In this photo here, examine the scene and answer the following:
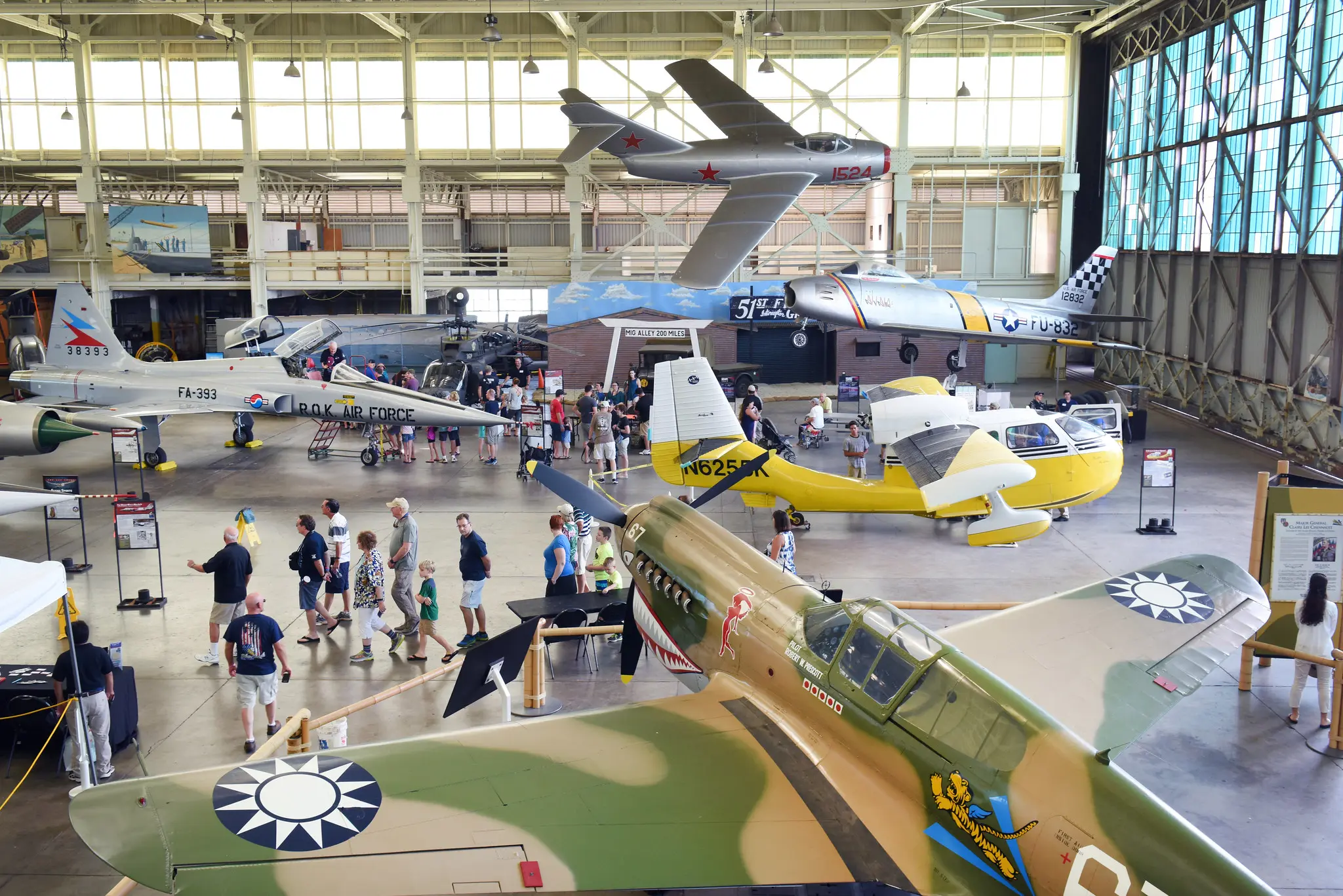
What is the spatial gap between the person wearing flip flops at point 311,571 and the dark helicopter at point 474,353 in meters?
14.6

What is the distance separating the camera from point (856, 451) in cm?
1816

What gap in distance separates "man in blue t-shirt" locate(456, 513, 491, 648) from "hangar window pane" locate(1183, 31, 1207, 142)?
73.7ft

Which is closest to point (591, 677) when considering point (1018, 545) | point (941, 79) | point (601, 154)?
point (1018, 545)

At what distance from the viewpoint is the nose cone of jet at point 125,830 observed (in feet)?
16.1

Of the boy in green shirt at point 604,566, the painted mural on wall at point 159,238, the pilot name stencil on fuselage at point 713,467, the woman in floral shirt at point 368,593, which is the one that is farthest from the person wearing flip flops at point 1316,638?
the painted mural on wall at point 159,238

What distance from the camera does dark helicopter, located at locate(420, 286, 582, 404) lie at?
85.7ft

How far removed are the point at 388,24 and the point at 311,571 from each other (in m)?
23.1

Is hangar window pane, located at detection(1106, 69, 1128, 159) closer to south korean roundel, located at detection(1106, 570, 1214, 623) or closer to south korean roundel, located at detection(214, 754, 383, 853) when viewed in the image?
south korean roundel, located at detection(1106, 570, 1214, 623)

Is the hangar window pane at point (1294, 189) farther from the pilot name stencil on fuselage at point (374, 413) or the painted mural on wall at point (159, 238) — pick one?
the painted mural on wall at point (159, 238)

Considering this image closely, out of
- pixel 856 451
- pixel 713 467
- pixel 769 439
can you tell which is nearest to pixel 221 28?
pixel 769 439

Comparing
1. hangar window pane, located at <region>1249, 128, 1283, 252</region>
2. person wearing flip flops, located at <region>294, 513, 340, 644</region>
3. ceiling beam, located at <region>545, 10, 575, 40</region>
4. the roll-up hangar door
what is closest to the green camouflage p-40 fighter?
person wearing flip flops, located at <region>294, 513, 340, 644</region>

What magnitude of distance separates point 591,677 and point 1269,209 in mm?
19611

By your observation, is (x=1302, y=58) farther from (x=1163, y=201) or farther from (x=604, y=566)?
(x=604, y=566)

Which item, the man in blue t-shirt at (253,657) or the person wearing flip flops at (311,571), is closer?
the man in blue t-shirt at (253,657)
